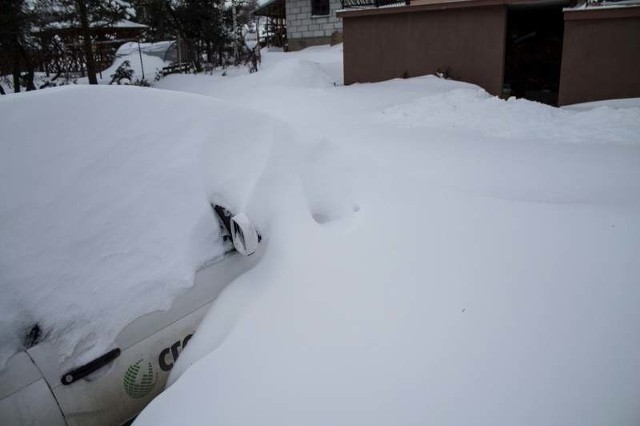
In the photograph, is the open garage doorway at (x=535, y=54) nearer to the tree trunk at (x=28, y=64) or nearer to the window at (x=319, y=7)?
the window at (x=319, y=7)

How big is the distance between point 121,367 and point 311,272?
1091 millimetres

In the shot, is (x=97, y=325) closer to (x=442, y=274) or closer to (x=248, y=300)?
(x=248, y=300)

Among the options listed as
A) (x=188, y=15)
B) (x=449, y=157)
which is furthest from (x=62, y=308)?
(x=188, y=15)

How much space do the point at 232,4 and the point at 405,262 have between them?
2070 cm

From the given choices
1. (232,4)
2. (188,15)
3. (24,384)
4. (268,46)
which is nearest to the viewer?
(24,384)

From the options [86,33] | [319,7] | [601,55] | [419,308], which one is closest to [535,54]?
[601,55]

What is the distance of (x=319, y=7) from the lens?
25141 mm

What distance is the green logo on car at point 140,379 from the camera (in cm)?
210

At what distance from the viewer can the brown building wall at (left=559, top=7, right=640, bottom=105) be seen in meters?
9.52

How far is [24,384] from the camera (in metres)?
1.81

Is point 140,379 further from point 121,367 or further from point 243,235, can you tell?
point 243,235

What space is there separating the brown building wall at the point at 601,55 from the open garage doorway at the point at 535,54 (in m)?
3.44

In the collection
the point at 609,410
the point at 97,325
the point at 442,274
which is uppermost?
the point at 97,325

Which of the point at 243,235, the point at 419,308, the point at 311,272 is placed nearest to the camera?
the point at 243,235
